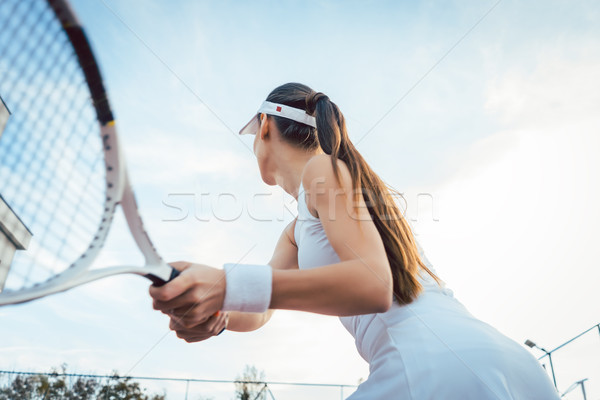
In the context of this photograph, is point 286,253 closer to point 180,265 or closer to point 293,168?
point 293,168

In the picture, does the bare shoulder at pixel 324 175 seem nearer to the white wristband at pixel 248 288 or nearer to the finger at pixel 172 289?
the white wristband at pixel 248 288

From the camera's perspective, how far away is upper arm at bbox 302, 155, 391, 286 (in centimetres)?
135

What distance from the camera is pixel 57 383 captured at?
42.2 feet

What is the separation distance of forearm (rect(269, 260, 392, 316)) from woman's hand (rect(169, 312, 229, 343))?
1.30 feet

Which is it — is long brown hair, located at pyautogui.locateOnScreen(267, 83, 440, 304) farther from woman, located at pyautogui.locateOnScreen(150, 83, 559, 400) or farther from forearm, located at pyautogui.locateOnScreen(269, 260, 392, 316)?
forearm, located at pyautogui.locateOnScreen(269, 260, 392, 316)

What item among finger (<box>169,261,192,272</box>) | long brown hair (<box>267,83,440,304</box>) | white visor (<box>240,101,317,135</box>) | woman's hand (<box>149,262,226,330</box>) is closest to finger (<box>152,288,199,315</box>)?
woman's hand (<box>149,262,226,330</box>)

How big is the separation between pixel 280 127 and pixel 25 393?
43.3ft

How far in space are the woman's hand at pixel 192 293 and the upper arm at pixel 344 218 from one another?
402 mm

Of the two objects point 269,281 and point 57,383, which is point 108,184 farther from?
point 57,383

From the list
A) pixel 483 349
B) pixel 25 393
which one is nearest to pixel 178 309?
pixel 483 349

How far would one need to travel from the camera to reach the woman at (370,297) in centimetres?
129

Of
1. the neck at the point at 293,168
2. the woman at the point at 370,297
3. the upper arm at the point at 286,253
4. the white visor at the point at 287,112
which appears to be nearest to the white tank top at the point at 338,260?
the woman at the point at 370,297

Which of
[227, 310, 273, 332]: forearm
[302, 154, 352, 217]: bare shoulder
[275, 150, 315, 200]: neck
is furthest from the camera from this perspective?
[275, 150, 315, 200]: neck

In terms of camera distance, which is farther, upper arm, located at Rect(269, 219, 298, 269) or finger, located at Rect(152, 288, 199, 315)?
upper arm, located at Rect(269, 219, 298, 269)
